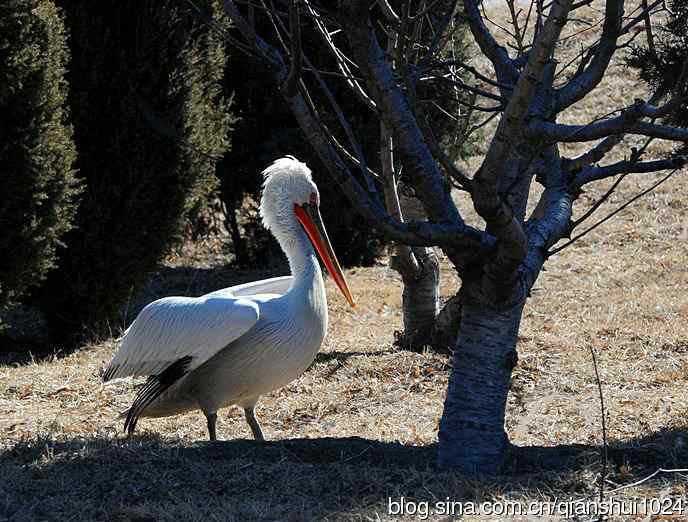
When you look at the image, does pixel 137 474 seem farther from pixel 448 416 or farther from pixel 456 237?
pixel 456 237

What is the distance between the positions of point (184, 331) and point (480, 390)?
5.89 feet

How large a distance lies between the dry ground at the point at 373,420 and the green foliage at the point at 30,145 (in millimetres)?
906

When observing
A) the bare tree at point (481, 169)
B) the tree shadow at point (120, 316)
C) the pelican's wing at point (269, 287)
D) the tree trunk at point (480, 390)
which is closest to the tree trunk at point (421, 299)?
the pelican's wing at point (269, 287)

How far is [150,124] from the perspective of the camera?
28.8 ft

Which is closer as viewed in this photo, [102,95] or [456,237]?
[456,237]

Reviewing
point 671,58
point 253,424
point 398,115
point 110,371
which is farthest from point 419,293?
point 398,115

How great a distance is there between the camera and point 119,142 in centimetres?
878

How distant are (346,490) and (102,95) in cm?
555

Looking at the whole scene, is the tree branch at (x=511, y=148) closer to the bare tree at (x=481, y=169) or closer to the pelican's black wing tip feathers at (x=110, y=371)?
the bare tree at (x=481, y=169)

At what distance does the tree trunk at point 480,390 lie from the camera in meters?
4.52

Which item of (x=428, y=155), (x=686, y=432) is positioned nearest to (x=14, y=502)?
(x=428, y=155)

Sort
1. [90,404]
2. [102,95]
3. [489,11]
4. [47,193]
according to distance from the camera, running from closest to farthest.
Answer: [90,404] → [47,193] → [102,95] → [489,11]

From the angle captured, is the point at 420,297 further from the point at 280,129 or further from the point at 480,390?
the point at 280,129

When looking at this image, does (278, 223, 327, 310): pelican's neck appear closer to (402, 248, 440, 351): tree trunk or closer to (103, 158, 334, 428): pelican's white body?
(103, 158, 334, 428): pelican's white body
